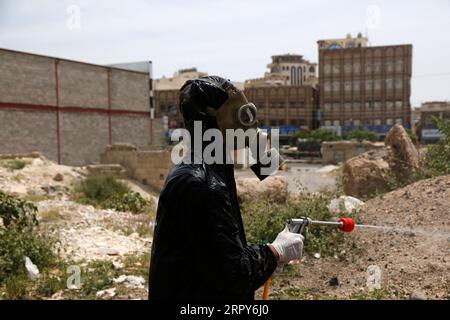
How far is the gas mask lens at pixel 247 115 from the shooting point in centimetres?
234

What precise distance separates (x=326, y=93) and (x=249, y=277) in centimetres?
5524

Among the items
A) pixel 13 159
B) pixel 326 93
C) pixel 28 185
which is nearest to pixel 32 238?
pixel 28 185

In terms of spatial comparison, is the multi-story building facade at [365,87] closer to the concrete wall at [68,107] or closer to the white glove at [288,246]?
the concrete wall at [68,107]

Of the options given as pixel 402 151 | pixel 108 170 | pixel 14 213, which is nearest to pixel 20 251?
pixel 14 213

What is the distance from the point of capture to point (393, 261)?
5793mm

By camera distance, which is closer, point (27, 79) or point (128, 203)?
point (128, 203)

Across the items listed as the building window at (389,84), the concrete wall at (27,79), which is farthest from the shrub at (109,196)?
the building window at (389,84)

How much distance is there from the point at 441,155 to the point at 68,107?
20283 mm

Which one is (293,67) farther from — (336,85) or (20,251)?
(20,251)

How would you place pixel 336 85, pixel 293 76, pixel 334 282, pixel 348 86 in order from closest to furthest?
pixel 334 282, pixel 348 86, pixel 336 85, pixel 293 76

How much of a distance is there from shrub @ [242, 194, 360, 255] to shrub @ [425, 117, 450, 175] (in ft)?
8.81

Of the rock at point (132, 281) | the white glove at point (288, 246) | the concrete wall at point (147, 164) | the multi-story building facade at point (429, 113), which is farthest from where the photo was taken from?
the multi-story building facade at point (429, 113)

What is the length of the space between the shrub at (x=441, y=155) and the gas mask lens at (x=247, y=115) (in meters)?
7.20

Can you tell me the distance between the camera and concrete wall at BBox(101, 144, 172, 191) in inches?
763
